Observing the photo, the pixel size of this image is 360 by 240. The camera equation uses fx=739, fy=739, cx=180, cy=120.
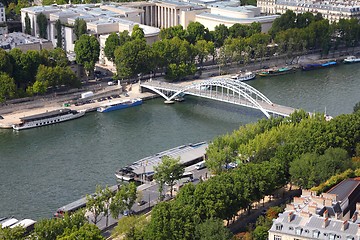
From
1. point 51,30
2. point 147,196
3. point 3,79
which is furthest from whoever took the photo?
point 51,30

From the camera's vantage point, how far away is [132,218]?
2394cm

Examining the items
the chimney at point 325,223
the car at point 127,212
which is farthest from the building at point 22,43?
the chimney at point 325,223

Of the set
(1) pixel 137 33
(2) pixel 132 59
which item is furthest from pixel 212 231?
(1) pixel 137 33

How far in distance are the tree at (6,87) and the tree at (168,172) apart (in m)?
15.7

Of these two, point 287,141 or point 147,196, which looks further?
point 287,141

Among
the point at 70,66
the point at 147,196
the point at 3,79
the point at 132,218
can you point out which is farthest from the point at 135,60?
the point at 132,218

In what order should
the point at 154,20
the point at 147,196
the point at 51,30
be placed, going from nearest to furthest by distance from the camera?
1. the point at 147,196
2. the point at 51,30
3. the point at 154,20

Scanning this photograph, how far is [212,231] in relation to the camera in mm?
22375

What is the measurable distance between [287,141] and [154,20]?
36.3 metres

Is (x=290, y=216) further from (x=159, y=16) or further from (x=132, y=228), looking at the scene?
(x=159, y=16)

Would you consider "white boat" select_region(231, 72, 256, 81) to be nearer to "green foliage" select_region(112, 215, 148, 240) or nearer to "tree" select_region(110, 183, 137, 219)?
"tree" select_region(110, 183, 137, 219)

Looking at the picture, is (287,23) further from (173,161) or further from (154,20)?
(173,161)

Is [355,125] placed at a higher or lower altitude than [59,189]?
higher

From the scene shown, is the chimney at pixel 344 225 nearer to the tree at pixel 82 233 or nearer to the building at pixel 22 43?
the tree at pixel 82 233
